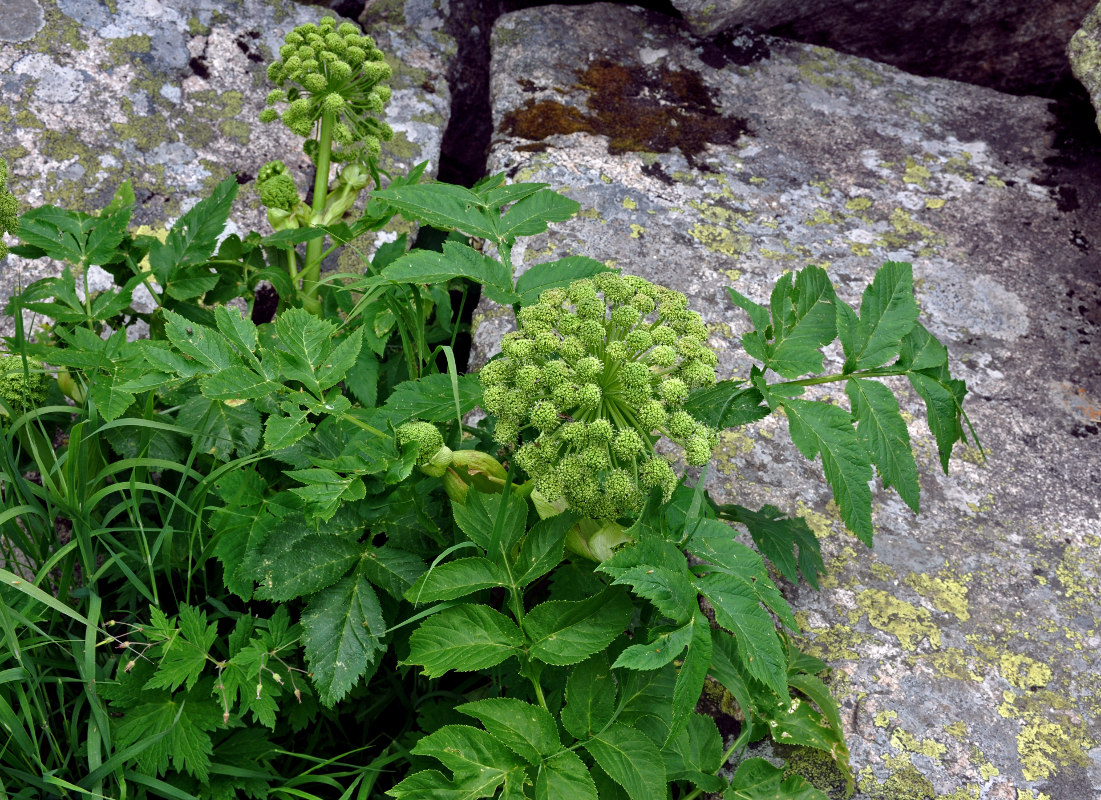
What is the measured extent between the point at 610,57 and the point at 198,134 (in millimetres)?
1879

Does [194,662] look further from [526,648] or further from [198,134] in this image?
[198,134]

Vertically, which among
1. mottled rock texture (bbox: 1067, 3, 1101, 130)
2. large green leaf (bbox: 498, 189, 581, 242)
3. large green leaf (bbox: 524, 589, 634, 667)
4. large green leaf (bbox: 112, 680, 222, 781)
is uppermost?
mottled rock texture (bbox: 1067, 3, 1101, 130)

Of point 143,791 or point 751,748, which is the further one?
point 751,748

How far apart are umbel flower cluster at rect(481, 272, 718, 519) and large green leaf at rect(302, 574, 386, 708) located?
1.63ft

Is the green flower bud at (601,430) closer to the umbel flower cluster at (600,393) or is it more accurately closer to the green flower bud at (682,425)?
the umbel flower cluster at (600,393)

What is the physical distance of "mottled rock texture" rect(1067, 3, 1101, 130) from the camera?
3322 millimetres

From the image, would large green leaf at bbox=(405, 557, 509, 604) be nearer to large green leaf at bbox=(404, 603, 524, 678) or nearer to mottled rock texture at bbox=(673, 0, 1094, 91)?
large green leaf at bbox=(404, 603, 524, 678)

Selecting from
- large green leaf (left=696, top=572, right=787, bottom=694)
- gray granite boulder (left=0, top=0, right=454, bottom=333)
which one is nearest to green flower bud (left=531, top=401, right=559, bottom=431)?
large green leaf (left=696, top=572, right=787, bottom=694)

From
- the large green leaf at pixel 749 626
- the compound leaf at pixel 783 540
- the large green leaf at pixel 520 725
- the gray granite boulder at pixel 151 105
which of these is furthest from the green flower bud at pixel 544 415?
the gray granite boulder at pixel 151 105

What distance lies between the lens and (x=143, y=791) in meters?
1.74

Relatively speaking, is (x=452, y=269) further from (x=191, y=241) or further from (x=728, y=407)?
(x=191, y=241)

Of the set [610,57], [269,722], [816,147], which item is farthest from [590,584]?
[610,57]

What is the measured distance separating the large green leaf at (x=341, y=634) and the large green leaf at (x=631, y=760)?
528mm

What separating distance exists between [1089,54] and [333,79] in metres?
3.05
